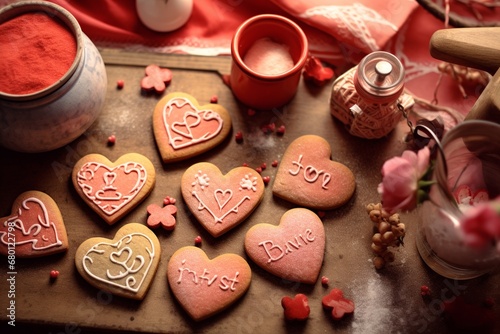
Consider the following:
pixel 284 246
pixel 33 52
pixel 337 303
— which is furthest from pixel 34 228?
pixel 337 303

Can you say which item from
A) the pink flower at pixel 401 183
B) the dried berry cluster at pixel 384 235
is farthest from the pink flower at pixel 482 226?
the dried berry cluster at pixel 384 235

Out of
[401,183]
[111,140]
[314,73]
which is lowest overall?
[111,140]

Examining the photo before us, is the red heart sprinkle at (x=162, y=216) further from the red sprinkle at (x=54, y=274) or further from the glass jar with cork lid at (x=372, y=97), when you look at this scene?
the glass jar with cork lid at (x=372, y=97)

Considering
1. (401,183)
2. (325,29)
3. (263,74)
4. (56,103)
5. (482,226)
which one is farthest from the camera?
(325,29)

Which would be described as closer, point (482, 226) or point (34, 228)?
point (482, 226)

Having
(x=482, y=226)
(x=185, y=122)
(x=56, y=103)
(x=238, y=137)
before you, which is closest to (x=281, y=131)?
(x=238, y=137)

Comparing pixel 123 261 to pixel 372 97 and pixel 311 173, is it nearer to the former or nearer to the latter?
pixel 311 173

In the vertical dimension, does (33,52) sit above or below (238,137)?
above

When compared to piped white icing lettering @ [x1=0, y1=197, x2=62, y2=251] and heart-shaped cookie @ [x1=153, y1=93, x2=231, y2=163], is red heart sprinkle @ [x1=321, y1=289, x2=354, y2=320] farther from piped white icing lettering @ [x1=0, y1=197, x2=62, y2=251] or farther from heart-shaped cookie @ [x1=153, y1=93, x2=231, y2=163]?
piped white icing lettering @ [x1=0, y1=197, x2=62, y2=251]

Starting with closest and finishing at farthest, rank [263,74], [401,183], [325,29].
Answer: [401,183]
[263,74]
[325,29]
